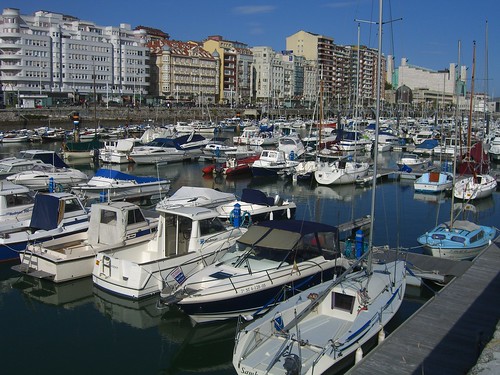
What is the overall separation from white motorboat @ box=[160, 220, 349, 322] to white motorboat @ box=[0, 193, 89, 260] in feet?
20.3

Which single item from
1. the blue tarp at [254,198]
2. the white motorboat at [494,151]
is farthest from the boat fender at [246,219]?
the white motorboat at [494,151]

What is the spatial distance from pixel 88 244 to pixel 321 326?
9388 mm

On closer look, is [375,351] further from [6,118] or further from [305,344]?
[6,118]

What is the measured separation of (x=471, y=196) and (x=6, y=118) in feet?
242

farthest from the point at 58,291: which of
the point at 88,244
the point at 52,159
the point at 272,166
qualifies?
the point at 272,166

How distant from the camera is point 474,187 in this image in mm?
32469

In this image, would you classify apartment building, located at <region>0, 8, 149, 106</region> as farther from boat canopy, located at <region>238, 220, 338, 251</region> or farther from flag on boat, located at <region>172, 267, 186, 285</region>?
boat canopy, located at <region>238, 220, 338, 251</region>

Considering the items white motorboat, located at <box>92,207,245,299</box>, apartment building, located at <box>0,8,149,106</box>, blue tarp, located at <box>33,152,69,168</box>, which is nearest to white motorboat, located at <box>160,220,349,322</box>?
white motorboat, located at <box>92,207,245,299</box>

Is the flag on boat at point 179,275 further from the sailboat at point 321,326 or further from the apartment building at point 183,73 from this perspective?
the apartment building at point 183,73

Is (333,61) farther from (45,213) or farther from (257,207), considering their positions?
(45,213)

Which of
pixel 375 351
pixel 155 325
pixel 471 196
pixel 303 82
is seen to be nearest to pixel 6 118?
pixel 471 196

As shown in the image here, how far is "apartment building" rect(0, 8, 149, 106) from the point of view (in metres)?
101

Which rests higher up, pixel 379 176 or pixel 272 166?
pixel 272 166

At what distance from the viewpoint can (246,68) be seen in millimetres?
149250
